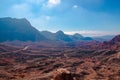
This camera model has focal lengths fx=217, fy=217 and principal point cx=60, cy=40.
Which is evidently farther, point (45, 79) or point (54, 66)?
point (54, 66)

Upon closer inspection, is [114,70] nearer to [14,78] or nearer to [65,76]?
[14,78]

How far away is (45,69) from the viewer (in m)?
104

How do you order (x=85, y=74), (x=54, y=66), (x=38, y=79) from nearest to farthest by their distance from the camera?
1. (x=38, y=79)
2. (x=85, y=74)
3. (x=54, y=66)

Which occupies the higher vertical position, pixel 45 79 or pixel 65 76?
pixel 65 76

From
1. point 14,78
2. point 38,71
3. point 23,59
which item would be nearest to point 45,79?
point 14,78

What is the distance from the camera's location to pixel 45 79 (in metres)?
77.2

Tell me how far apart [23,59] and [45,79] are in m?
68.2

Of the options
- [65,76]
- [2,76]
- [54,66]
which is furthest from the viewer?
[54,66]

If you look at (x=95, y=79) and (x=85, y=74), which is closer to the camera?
(x=95, y=79)

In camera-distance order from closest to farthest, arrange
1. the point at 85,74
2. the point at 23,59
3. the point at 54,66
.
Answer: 1. the point at 85,74
2. the point at 54,66
3. the point at 23,59

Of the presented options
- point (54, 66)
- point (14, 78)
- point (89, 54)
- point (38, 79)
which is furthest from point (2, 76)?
point (89, 54)

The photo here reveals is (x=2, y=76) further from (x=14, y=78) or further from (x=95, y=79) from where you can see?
(x=95, y=79)

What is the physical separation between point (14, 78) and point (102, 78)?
33.3 metres

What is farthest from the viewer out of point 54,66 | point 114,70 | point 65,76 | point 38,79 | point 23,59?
point 23,59
